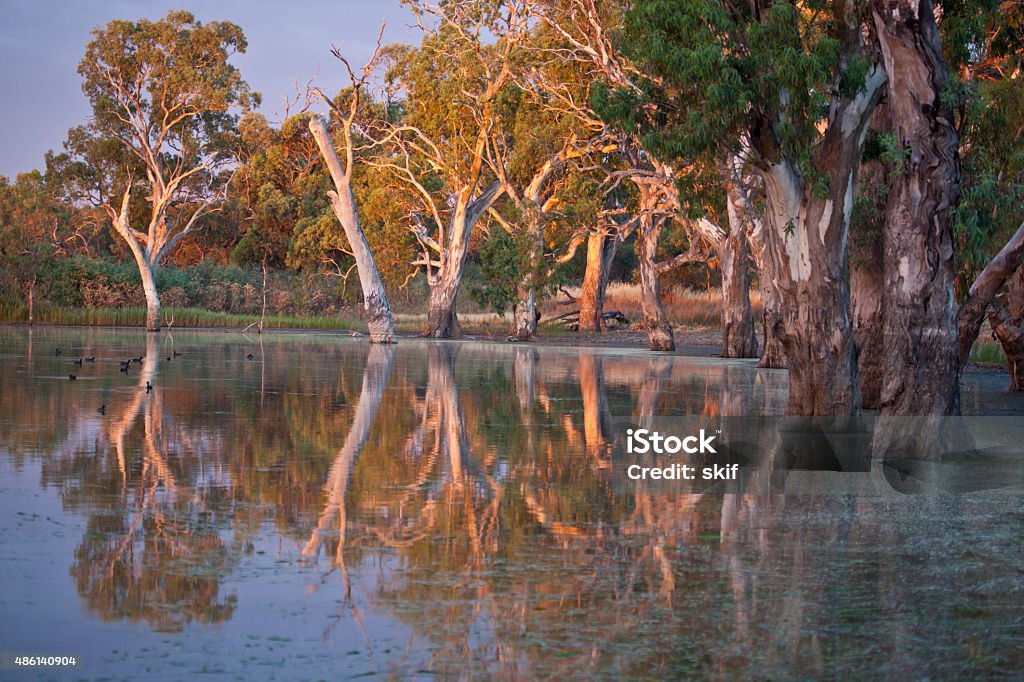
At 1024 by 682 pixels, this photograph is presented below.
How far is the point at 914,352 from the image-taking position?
45.9 feet

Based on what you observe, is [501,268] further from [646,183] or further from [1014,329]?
[1014,329]

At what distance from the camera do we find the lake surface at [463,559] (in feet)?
17.8

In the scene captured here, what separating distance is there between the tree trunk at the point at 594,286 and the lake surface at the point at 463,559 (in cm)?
3906

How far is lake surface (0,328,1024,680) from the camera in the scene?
5.44m

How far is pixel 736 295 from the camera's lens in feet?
113

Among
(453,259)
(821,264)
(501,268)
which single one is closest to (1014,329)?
(821,264)

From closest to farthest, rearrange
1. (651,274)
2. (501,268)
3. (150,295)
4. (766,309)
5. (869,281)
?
(869,281), (766,309), (651,274), (501,268), (150,295)

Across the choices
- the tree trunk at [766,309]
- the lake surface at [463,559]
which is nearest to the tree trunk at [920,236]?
the lake surface at [463,559]

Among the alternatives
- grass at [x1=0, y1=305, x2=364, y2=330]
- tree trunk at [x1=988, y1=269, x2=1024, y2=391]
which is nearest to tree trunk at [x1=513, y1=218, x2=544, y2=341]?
grass at [x1=0, y1=305, x2=364, y2=330]

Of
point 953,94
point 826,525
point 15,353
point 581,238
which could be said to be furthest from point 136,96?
point 826,525

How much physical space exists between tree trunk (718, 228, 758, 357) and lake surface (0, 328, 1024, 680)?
60.5 ft

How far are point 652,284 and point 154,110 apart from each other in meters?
30.4

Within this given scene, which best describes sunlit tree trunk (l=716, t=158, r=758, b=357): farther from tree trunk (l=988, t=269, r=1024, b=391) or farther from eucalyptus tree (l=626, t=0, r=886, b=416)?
eucalyptus tree (l=626, t=0, r=886, b=416)

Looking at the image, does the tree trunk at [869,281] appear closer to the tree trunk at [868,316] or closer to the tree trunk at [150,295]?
the tree trunk at [868,316]
